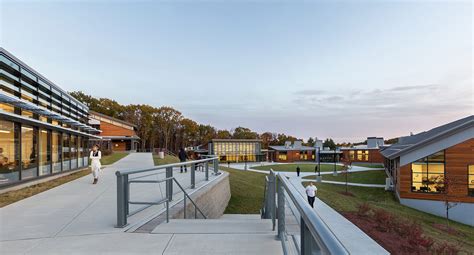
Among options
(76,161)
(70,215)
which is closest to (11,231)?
(70,215)

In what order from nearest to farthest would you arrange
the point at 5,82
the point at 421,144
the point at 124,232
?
the point at 124,232 < the point at 5,82 < the point at 421,144

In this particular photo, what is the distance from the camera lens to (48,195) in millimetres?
9547

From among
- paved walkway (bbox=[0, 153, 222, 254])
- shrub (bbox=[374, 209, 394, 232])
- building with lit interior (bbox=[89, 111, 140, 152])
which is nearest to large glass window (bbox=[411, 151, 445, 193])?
shrub (bbox=[374, 209, 394, 232])

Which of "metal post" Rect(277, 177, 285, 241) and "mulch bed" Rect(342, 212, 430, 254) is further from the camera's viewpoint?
"mulch bed" Rect(342, 212, 430, 254)

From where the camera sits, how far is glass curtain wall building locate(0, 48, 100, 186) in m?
10.9

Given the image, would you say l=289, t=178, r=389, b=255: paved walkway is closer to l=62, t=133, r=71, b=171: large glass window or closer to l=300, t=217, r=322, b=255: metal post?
l=300, t=217, r=322, b=255: metal post

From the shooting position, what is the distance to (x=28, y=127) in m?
Answer: 12.6

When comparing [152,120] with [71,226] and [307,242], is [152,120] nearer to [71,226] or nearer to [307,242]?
[71,226]

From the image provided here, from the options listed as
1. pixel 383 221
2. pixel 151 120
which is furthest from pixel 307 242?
pixel 151 120

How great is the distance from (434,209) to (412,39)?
1438 cm

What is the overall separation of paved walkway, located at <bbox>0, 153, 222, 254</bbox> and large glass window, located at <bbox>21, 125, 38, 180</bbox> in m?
3.88

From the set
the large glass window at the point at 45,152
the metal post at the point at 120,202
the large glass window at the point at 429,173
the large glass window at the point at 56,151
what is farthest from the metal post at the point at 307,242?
the large glass window at the point at 429,173

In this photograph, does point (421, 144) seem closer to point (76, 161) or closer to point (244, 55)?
point (244, 55)

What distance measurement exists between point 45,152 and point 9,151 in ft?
11.2
